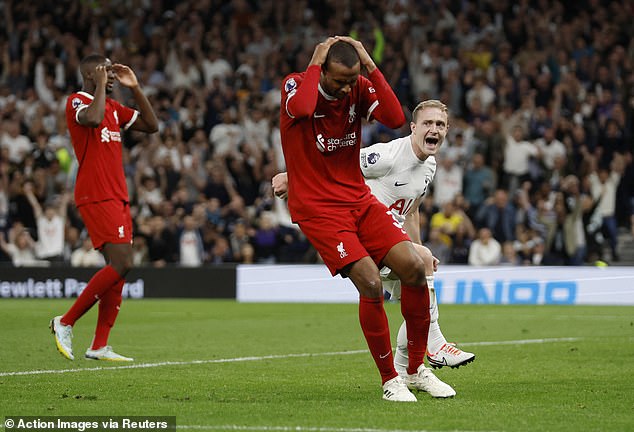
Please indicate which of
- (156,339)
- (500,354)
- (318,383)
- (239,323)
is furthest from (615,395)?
(239,323)

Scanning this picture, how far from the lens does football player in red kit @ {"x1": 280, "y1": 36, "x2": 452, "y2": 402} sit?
835cm

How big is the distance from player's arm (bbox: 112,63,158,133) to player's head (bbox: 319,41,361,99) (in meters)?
4.00

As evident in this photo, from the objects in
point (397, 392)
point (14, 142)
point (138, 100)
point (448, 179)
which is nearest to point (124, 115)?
point (138, 100)

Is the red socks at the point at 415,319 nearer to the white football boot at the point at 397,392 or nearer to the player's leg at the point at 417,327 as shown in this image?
the player's leg at the point at 417,327

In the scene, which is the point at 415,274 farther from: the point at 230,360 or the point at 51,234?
the point at 51,234

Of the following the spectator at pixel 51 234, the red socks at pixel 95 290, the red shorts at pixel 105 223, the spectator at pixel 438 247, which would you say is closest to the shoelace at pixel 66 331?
the red socks at pixel 95 290

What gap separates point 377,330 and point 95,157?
14.5ft

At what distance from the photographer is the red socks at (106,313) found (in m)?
11.6

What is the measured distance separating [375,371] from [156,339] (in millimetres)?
4402

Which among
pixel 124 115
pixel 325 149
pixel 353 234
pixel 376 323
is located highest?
pixel 124 115

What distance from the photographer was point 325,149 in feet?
28.2

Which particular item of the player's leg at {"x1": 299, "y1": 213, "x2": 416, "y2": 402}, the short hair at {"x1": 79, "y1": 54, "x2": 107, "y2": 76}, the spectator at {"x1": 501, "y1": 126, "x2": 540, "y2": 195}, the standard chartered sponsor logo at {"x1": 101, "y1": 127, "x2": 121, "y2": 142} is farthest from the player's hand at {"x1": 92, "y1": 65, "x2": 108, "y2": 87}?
the spectator at {"x1": 501, "y1": 126, "x2": 540, "y2": 195}

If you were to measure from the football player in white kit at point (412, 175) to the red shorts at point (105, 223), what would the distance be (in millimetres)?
3056

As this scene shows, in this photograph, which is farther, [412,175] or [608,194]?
[608,194]
